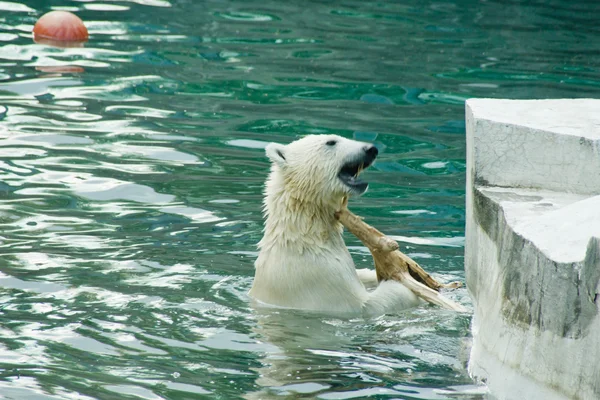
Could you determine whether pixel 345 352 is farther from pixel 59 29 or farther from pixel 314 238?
pixel 59 29

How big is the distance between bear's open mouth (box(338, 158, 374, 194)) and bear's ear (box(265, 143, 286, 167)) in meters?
0.33

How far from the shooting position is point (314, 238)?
5629 millimetres

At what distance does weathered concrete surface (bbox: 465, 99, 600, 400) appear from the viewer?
145 inches

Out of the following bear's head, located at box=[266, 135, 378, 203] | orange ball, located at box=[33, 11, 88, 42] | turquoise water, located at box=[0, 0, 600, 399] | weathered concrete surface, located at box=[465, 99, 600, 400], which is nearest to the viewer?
weathered concrete surface, located at box=[465, 99, 600, 400]

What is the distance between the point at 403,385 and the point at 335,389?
294 mm

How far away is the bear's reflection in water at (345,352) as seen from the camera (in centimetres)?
442

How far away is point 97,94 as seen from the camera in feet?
33.5

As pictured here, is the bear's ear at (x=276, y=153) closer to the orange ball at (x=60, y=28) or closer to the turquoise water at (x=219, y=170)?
the turquoise water at (x=219, y=170)

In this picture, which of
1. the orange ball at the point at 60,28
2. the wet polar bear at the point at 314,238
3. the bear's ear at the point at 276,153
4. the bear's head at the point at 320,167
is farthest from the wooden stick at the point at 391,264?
the orange ball at the point at 60,28

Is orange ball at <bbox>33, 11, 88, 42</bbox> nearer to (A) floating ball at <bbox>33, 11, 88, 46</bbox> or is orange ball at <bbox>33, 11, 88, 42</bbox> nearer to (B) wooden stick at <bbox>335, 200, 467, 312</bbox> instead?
(A) floating ball at <bbox>33, 11, 88, 46</bbox>

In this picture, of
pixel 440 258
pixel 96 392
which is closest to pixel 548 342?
pixel 96 392

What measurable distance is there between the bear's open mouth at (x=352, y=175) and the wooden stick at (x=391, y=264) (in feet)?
0.47

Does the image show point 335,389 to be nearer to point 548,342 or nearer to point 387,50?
point 548,342

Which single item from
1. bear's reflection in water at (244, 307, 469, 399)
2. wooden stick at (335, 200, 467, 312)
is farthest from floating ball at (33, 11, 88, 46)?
bear's reflection in water at (244, 307, 469, 399)
